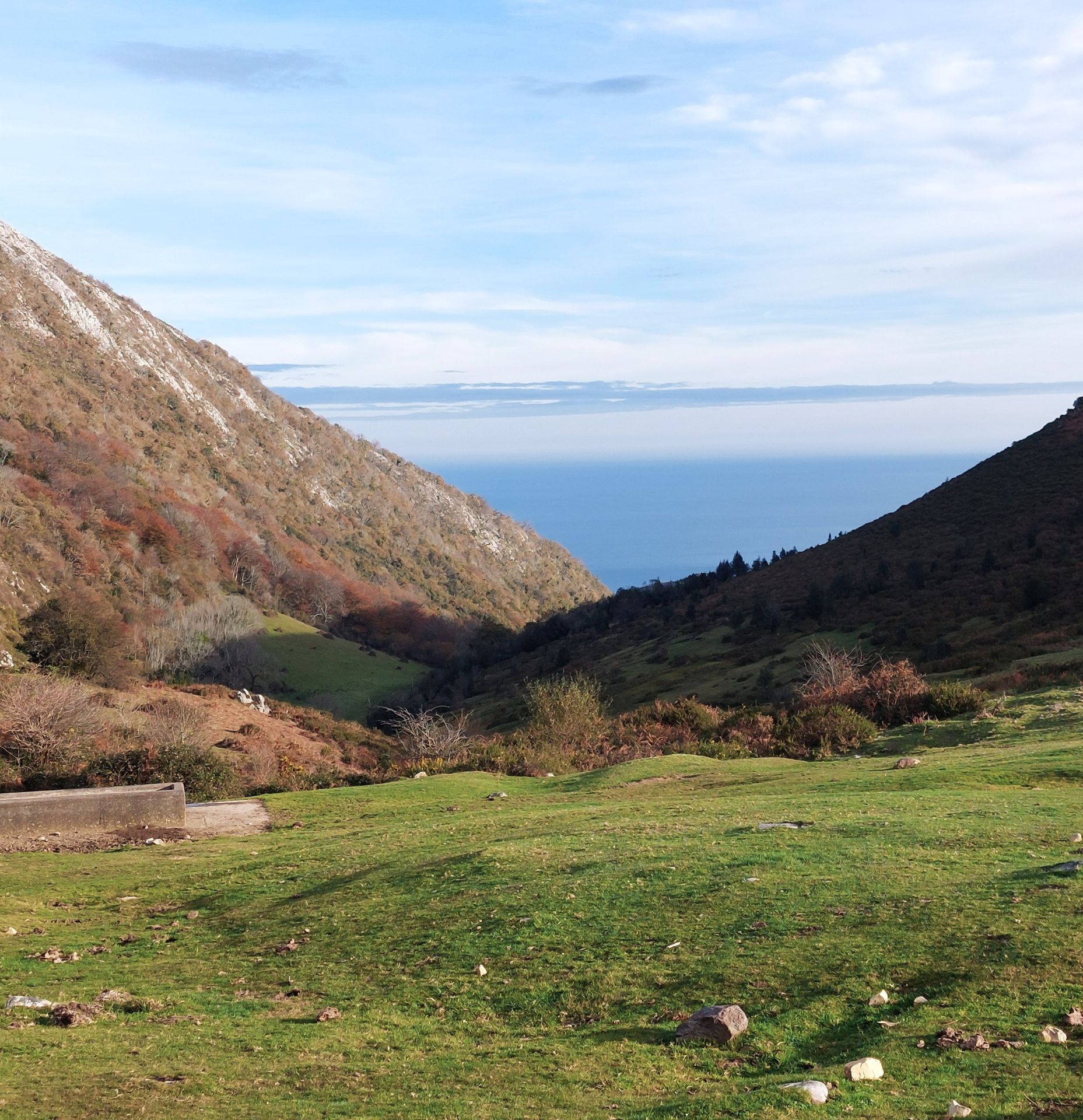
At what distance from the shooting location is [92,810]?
1955 centimetres

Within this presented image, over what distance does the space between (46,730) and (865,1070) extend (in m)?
24.2

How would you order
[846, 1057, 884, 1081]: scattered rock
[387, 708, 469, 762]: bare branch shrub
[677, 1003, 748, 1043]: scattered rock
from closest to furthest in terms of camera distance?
[846, 1057, 884, 1081]: scattered rock → [677, 1003, 748, 1043]: scattered rock → [387, 708, 469, 762]: bare branch shrub

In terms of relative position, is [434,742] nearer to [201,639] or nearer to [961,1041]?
[961,1041]

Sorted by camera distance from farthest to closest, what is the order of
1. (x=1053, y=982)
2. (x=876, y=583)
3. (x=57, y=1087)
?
(x=876, y=583) → (x=1053, y=982) → (x=57, y=1087)

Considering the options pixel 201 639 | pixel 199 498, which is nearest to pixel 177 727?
pixel 201 639

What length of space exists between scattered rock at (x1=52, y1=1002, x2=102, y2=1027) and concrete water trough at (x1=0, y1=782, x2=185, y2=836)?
36.9 feet

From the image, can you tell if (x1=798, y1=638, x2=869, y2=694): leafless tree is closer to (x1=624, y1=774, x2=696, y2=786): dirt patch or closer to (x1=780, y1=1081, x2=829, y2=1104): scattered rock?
(x1=624, y1=774, x2=696, y2=786): dirt patch

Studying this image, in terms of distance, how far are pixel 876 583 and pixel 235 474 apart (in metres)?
72.7

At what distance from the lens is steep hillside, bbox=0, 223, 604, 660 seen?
2653 inches

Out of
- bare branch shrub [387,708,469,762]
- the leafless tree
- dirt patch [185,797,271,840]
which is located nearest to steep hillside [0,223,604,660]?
bare branch shrub [387,708,469,762]

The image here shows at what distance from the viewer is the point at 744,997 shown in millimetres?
7969

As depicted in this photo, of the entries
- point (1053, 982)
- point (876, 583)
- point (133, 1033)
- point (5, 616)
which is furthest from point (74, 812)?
point (876, 583)

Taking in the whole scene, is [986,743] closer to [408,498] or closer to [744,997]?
[744,997]

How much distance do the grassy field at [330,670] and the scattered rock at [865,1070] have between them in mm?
56800
